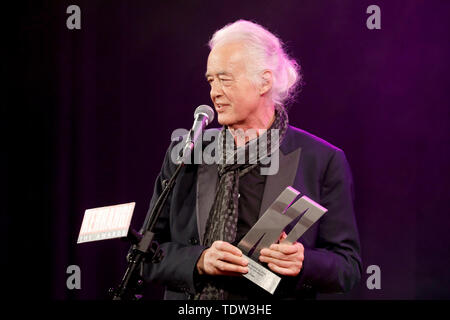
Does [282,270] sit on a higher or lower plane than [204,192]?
lower

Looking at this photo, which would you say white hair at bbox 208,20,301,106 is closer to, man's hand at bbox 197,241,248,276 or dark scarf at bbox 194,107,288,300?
dark scarf at bbox 194,107,288,300

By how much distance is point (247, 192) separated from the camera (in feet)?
5.93

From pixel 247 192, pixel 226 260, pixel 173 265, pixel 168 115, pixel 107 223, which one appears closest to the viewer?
pixel 107 223

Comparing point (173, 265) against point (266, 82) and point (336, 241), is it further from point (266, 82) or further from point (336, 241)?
point (266, 82)

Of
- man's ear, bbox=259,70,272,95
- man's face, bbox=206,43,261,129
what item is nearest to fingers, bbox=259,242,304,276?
man's face, bbox=206,43,261,129

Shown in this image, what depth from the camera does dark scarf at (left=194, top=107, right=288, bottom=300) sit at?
1700 millimetres

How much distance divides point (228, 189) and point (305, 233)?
0.95 ft

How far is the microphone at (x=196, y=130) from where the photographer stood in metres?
1.54

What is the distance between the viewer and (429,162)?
276cm

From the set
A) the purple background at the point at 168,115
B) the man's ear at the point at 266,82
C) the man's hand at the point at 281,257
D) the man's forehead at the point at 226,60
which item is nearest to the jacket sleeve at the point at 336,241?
the man's hand at the point at 281,257

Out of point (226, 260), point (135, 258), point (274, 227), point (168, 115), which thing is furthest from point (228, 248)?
point (168, 115)

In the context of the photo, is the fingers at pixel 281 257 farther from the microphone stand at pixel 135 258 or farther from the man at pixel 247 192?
the microphone stand at pixel 135 258
